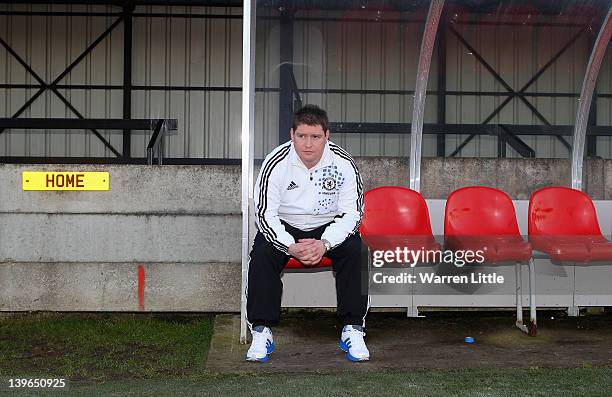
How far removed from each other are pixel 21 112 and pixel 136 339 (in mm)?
9144

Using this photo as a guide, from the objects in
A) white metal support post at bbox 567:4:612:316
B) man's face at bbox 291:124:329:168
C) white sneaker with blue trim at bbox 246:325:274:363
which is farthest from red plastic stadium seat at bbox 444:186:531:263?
white sneaker with blue trim at bbox 246:325:274:363

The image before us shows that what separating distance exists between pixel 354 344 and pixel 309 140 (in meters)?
1.06

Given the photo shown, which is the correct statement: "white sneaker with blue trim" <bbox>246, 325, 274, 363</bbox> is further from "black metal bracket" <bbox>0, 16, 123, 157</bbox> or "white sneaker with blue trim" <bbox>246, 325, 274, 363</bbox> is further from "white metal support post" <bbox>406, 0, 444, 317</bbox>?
"black metal bracket" <bbox>0, 16, 123, 157</bbox>

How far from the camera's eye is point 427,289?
4.91 metres

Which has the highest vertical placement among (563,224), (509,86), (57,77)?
(57,77)

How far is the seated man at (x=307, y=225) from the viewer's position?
12.3ft

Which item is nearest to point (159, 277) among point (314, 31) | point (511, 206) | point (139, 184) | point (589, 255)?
point (139, 184)

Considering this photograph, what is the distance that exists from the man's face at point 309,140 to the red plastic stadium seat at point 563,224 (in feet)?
5.35

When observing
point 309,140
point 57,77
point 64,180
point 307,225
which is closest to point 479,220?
point 307,225

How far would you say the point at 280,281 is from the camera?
12.6 ft

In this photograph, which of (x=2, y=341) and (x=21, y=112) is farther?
(x=21, y=112)

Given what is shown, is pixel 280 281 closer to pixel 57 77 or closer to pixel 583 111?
pixel 583 111

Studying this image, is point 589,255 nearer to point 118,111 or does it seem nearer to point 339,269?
point 339,269

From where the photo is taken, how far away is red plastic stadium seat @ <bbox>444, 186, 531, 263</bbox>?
4.45m
